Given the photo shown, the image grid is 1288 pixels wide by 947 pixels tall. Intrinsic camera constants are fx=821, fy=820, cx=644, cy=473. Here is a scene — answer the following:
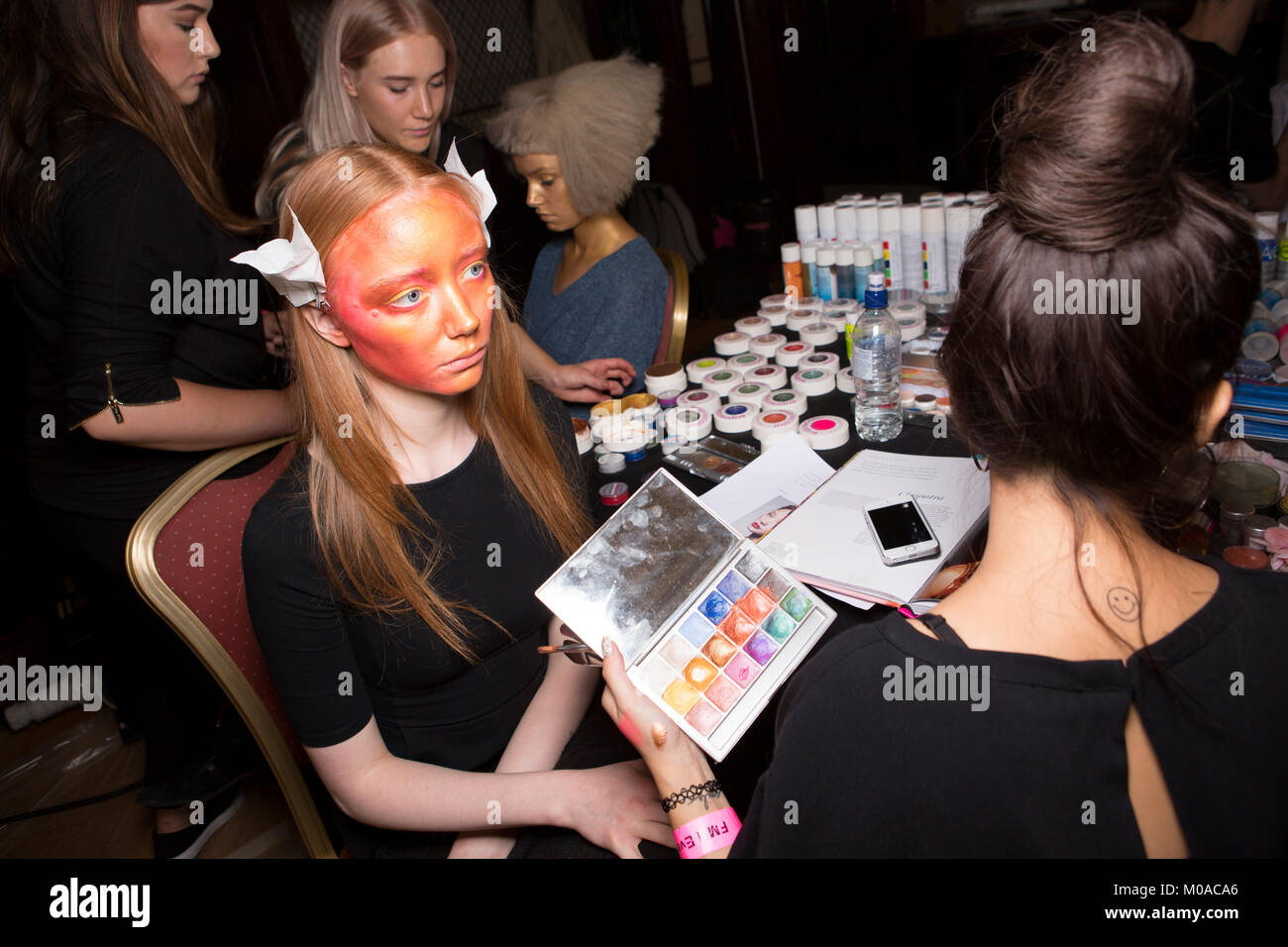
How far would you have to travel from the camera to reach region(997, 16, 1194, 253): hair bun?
67 centimetres

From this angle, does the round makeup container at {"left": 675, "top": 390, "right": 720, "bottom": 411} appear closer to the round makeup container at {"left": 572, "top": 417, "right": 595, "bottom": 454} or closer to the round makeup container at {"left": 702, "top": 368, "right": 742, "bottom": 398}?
the round makeup container at {"left": 702, "top": 368, "right": 742, "bottom": 398}

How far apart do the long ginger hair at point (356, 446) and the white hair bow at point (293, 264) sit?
0.03 m

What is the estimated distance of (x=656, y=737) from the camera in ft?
3.50

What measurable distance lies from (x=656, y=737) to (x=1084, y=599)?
54cm

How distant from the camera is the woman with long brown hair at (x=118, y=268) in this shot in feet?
4.74

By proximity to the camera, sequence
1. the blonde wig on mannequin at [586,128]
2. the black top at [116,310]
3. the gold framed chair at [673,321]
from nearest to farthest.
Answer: the black top at [116,310], the blonde wig on mannequin at [586,128], the gold framed chair at [673,321]

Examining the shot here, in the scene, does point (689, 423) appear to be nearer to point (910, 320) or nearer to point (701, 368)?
point (701, 368)

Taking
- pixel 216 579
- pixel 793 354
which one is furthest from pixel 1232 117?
pixel 216 579

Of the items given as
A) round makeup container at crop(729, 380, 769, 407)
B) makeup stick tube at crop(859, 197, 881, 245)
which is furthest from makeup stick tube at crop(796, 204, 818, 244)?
round makeup container at crop(729, 380, 769, 407)

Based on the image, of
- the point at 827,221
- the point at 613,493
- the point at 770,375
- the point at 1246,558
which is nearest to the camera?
the point at 1246,558

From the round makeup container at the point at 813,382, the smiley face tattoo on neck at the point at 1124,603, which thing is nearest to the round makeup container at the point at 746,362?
the round makeup container at the point at 813,382

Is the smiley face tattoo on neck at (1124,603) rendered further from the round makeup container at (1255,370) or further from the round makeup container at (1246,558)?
the round makeup container at (1255,370)
